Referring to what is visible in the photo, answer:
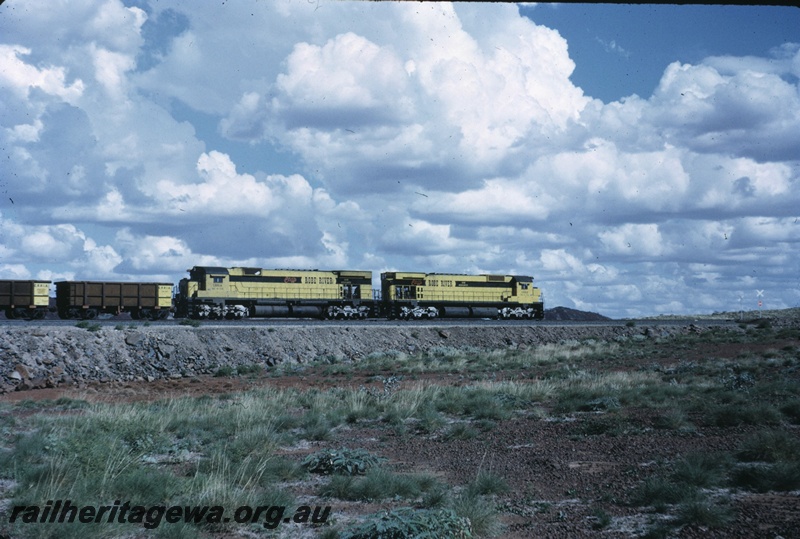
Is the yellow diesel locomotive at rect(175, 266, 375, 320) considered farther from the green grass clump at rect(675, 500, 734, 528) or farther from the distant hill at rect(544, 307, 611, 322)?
the distant hill at rect(544, 307, 611, 322)

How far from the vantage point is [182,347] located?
109 ft

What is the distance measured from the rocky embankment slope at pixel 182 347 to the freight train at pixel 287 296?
1121 cm

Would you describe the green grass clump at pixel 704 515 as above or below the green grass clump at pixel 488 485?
above

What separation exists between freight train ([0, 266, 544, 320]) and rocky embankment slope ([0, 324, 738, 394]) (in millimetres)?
11214

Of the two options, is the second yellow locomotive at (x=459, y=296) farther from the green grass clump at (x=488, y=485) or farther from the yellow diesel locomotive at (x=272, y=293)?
the green grass clump at (x=488, y=485)

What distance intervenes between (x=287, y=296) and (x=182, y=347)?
19149mm

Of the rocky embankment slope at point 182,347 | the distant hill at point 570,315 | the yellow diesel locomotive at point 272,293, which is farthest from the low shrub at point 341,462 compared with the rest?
the distant hill at point 570,315

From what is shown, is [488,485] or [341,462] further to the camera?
[341,462]

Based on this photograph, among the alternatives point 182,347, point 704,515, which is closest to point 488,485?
point 704,515

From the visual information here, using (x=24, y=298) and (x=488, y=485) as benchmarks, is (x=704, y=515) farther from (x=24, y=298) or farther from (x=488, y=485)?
(x=24, y=298)

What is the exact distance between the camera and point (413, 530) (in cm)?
746

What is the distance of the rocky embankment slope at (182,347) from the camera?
28.1 meters

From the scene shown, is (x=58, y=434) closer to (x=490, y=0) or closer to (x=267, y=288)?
(x=490, y=0)

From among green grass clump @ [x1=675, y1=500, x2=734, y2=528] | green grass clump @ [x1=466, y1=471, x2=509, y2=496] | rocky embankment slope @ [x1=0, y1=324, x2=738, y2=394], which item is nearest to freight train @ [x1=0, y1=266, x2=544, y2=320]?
rocky embankment slope @ [x1=0, y1=324, x2=738, y2=394]
